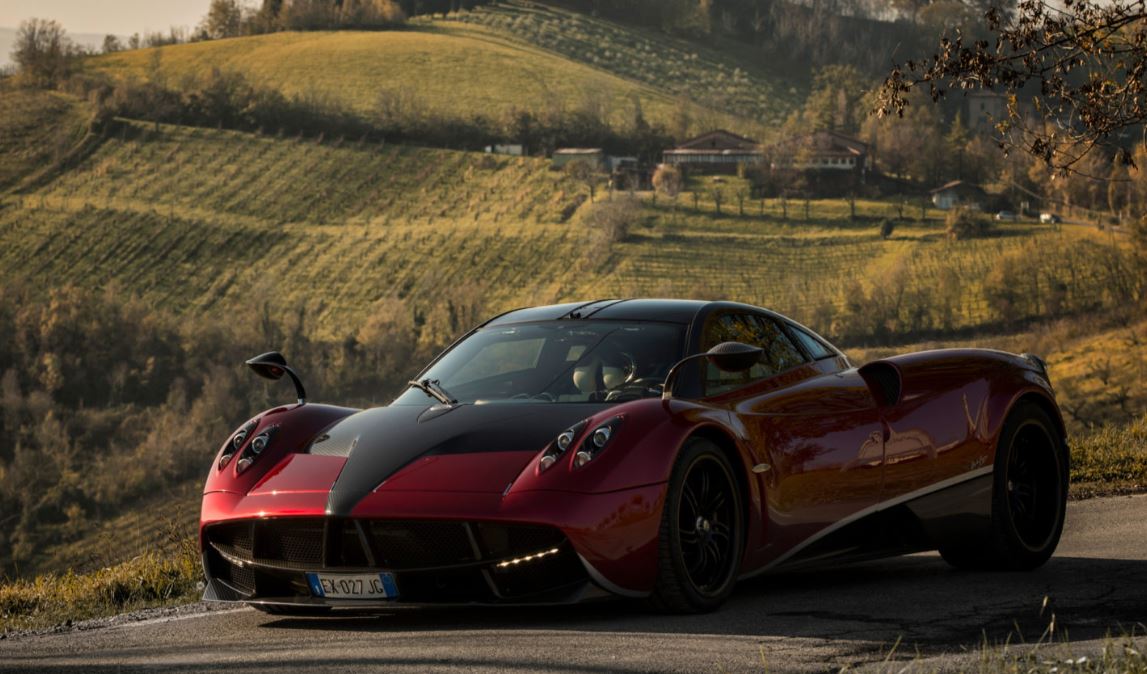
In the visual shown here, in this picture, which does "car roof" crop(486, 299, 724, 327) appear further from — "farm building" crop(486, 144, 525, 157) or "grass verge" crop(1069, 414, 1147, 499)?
"farm building" crop(486, 144, 525, 157)

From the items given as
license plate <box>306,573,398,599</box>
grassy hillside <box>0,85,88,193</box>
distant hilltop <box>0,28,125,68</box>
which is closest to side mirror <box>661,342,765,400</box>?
license plate <box>306,573,398,599</box>

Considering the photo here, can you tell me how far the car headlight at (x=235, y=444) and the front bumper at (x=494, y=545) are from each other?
2.61 feet

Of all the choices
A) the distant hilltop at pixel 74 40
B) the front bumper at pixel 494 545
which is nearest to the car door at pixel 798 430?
the front bumper at pixel 494 545

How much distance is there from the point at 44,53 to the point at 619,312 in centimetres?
16440

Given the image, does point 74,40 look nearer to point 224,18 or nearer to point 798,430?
point 224,18

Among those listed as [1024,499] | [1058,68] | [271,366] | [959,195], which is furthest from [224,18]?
[1024,499]

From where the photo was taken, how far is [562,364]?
729 centimetres

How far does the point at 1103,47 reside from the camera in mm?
12125

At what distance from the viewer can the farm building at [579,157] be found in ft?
462

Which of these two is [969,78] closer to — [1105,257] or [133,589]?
[133,589]

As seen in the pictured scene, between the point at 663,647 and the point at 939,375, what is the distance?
3.21m

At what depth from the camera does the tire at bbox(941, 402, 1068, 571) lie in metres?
7.99

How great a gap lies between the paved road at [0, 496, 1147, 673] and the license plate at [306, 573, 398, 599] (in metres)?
0.16

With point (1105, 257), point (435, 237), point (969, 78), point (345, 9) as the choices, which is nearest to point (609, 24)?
point (345, 9)
